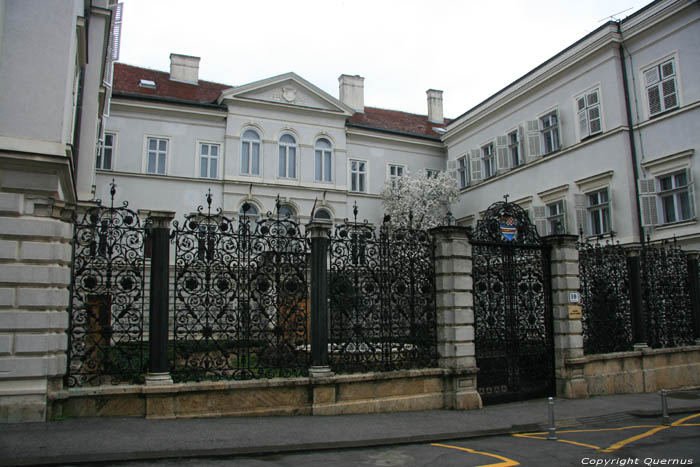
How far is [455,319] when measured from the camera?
39.7ft

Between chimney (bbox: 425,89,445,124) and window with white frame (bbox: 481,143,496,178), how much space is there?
374 inches

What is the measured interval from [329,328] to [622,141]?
1945 cm

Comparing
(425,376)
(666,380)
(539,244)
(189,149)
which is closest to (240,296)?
(425,376)

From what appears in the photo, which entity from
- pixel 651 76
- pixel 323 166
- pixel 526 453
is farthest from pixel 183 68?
pixel 526 453

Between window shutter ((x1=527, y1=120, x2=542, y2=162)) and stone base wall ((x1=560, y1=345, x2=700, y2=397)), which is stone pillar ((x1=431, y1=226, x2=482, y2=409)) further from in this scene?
window shutter ((x1=527, y1=120, x2=542, y2=162))

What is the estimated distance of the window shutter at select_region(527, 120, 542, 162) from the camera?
99.5 feet

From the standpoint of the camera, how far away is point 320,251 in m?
11.3

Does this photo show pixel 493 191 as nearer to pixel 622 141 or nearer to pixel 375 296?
pixel 622 141

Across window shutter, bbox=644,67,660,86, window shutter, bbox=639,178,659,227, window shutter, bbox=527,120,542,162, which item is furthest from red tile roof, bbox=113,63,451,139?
window shutter, bbox=639,178,659,227

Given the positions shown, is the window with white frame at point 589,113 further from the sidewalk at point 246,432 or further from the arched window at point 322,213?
the sidewalk at point 246,432

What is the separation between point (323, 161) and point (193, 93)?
29.6ft

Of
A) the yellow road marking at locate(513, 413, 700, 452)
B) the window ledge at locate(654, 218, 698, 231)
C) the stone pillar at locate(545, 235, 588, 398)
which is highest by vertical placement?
the window ledge at locate(654, 218, 698, 231)

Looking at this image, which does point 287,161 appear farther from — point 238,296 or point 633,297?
point 238,296

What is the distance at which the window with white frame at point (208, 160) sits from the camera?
108 ft
